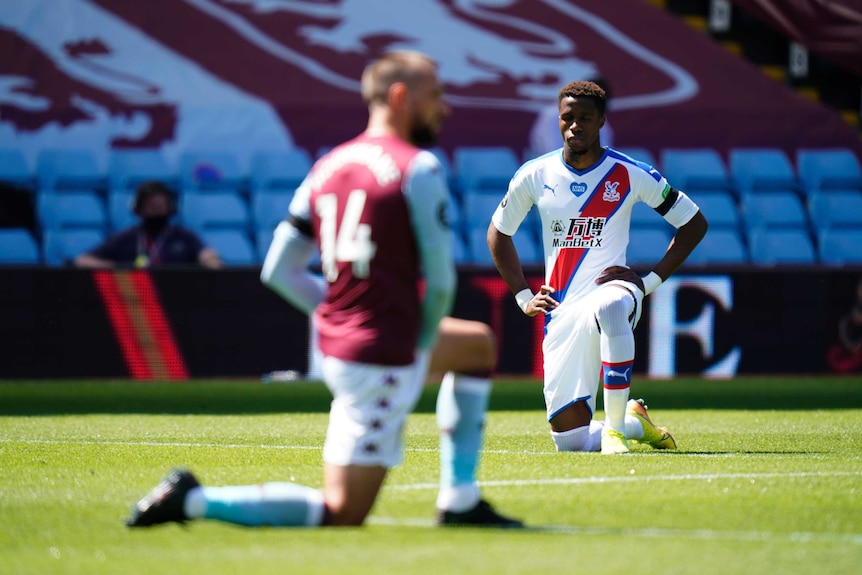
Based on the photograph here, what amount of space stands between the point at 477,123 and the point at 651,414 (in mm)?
7977

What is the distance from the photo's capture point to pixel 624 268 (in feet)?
27.4

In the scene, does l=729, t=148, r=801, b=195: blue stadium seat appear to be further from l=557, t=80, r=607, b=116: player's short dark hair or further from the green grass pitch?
l=557, t=80, r=607, b=116: player's short dark hair

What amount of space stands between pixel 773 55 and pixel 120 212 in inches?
363

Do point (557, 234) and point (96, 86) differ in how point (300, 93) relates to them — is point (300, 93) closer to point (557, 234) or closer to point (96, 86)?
point (96, 86)

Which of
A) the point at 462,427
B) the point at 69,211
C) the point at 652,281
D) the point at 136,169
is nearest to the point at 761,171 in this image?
the point at 136,169

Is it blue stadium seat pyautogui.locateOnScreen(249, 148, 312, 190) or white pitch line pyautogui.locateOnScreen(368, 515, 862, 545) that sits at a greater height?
blue stadium seat pyautogui.locateOnScreen(249, 148, 312, 190)

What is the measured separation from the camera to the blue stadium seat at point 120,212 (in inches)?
647

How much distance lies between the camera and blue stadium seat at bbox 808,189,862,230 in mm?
17531

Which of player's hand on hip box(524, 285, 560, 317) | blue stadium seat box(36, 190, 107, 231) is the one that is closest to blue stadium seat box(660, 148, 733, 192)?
blue stadium seat box(36, 190, 107, 231)

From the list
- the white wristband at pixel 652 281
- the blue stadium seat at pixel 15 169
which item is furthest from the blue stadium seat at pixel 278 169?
the white wristband at pixel 652 281

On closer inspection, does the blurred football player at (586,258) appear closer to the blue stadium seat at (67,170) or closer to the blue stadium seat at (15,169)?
the blue stadium seat at (67,170)

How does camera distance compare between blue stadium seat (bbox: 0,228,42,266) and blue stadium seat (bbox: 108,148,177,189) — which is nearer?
blue stadium seat (bbox: 0,228,42,266)

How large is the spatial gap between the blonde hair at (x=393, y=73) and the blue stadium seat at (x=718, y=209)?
488 inches

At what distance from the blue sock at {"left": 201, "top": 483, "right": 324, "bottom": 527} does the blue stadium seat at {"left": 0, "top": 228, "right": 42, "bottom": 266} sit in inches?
451
